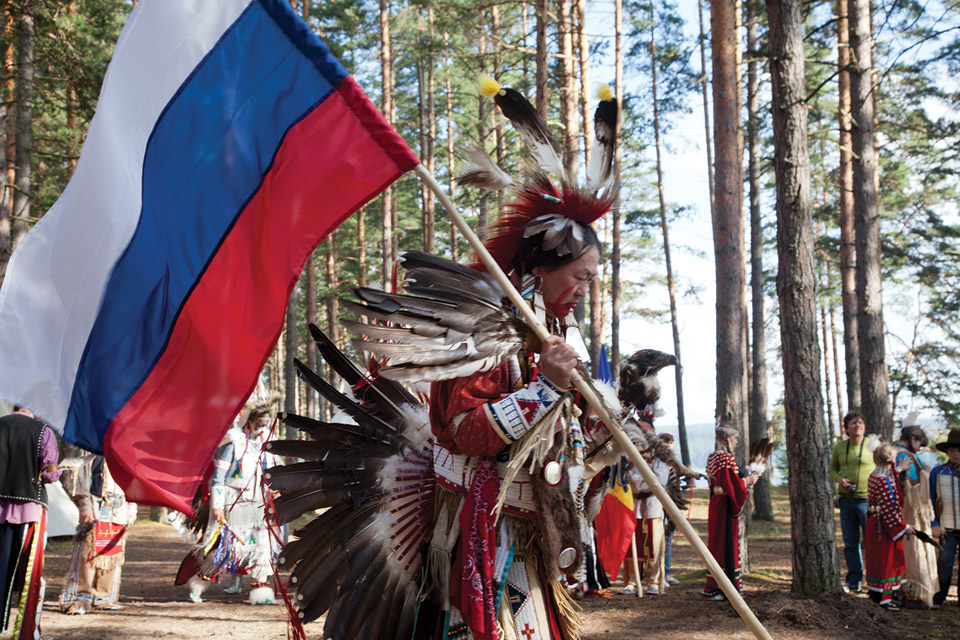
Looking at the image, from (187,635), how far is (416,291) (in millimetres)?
6074

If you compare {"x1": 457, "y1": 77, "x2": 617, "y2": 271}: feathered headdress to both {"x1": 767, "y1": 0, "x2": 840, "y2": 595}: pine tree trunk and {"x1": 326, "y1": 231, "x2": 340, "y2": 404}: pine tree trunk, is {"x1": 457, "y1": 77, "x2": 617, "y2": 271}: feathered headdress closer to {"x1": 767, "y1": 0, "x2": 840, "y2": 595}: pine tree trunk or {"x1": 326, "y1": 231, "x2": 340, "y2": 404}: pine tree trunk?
{"x1": 767, "y1": 0, "x2": 840, "y2": 595}: pine tree trunk

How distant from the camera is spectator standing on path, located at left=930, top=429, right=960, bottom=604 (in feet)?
29.5

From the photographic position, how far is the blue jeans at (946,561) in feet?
29.4

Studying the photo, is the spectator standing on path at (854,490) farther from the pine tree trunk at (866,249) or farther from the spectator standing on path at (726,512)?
the pine tree trunk at (866,249)

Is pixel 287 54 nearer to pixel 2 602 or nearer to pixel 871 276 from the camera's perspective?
pixel 2 602

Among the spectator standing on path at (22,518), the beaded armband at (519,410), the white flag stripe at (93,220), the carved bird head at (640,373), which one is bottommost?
the spectator standing on path at (22,518)

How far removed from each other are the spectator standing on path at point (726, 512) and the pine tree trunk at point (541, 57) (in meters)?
6.41

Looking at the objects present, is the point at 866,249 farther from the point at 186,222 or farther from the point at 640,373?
the point at 186,222

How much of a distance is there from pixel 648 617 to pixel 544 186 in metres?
6.21

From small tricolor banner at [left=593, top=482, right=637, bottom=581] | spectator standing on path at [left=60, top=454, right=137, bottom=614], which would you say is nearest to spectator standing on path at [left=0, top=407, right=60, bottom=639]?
spectator standing on path at [left=60, top=454, right=137, bottom=614]

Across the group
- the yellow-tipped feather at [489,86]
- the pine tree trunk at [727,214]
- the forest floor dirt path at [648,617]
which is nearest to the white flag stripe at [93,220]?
the yellow-tipped feather at [489,86]

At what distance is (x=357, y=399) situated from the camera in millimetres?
3803

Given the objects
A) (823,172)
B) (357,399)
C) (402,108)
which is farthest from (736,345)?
(402,108)

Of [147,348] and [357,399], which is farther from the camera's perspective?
[357,399]
